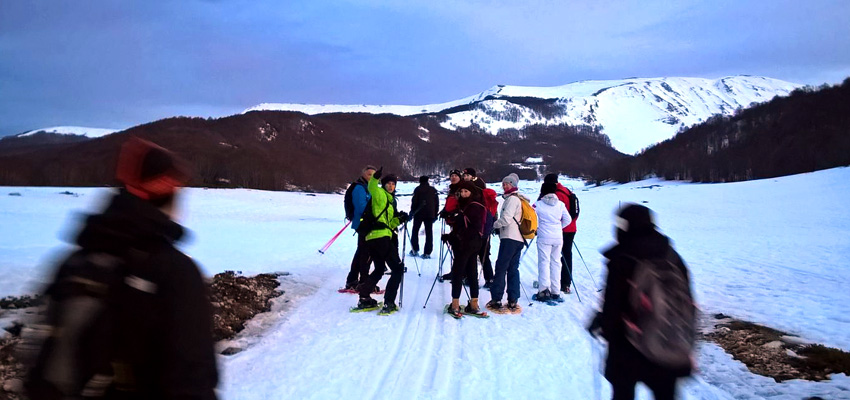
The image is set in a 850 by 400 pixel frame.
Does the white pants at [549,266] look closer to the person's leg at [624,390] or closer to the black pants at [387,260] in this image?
the black pants at [387,260]

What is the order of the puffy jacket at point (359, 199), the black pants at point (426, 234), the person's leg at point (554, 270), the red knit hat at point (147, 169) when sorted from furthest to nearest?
the black pants at point (426, 234), the person's leg at point (554, 270), the puffy jacket at point (359, 199), the red knit hat at point (147, 169)

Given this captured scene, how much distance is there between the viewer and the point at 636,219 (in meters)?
2.99

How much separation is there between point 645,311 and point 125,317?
256 centimetres

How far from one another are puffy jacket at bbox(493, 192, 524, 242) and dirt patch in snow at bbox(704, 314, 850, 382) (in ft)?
9.24

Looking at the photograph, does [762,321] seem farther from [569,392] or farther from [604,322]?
[604,322]

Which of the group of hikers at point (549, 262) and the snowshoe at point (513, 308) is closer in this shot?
the group of hikers at point (549, 262)

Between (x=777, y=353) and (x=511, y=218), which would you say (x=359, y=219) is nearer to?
(x=511, y=218)

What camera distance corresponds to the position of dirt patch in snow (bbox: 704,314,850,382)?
483 centimetres

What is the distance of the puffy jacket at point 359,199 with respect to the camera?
291 inches

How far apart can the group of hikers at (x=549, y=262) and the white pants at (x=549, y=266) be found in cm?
2

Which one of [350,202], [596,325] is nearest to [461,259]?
[350,202]

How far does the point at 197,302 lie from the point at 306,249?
12125 mm

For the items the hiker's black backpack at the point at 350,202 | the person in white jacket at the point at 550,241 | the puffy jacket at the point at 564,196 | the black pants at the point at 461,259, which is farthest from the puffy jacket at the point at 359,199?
the puffy jacket at the point at 564,196

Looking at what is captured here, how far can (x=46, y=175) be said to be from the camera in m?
71.2
